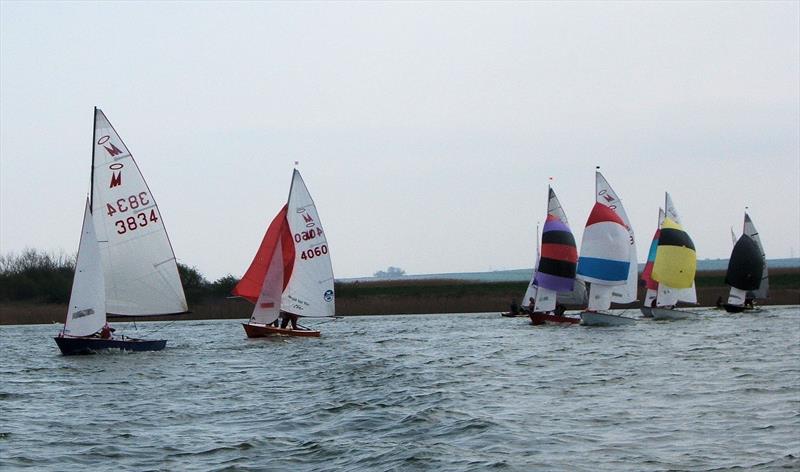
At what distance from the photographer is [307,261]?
48375 millimetres

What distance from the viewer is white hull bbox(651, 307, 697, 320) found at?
196ft

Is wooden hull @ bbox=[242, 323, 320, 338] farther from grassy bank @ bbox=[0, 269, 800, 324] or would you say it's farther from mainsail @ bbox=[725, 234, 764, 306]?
mainsail @ bbox=[725, 234, 764, 306]

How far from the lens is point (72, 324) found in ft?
118

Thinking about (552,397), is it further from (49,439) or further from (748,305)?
(748,305)

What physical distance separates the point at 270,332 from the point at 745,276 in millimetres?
32411

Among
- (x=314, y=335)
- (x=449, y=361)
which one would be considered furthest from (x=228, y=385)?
(x=314, y=335)

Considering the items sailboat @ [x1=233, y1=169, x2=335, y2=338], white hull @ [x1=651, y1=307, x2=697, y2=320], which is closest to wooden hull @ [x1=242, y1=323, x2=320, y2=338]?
sailboat @ [x1=233, y1=169, x2=335, y2=338]

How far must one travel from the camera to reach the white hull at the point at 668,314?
196ft

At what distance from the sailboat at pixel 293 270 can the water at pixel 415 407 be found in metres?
5.93

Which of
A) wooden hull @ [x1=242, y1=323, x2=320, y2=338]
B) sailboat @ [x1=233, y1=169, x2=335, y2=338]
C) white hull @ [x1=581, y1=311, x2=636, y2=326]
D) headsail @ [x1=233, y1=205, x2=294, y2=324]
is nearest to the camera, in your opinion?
wooden hull @ [x1=242, y1=323, x2=320, y2=338]

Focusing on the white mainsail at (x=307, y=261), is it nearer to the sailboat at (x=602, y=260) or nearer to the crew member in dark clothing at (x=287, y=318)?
the crew member in dark clothing at (x=287, y=318)

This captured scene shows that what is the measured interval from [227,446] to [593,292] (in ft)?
133

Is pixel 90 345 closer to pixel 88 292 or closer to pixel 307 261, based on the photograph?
pixel 88 292

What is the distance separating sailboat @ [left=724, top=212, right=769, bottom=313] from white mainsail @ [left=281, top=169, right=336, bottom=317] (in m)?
26.9
